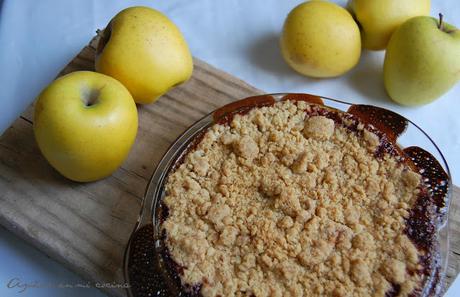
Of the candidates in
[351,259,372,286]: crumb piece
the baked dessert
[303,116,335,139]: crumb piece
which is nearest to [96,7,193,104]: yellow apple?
the baked dessert

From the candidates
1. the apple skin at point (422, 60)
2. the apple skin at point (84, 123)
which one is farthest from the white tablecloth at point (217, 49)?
the apple skin at point (84, 123)

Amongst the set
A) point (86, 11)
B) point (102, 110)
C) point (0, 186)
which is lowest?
point (0, 186)

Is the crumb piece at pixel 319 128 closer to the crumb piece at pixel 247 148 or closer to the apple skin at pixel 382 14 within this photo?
the crumb piece at pixel 247 148

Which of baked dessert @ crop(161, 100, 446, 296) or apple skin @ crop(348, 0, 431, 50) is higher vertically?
apple skin @ crop(348, 0, 431, 50)

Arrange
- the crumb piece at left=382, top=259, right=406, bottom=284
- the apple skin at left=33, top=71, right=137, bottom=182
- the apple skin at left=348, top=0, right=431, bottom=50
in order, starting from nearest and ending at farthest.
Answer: the crumb piece at left=382, top=259, right=406, bottom=284
the apple skin at left=33, top=71, right=137, bottom=182
the apple skin at left=348, top=0, right=431, bottom=50

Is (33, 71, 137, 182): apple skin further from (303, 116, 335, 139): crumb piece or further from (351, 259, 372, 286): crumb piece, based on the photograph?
(351, 259, 372, 286): crumb piece

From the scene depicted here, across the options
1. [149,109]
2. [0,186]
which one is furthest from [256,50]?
[0,186]

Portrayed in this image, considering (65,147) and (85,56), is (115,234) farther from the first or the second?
(85,56)
